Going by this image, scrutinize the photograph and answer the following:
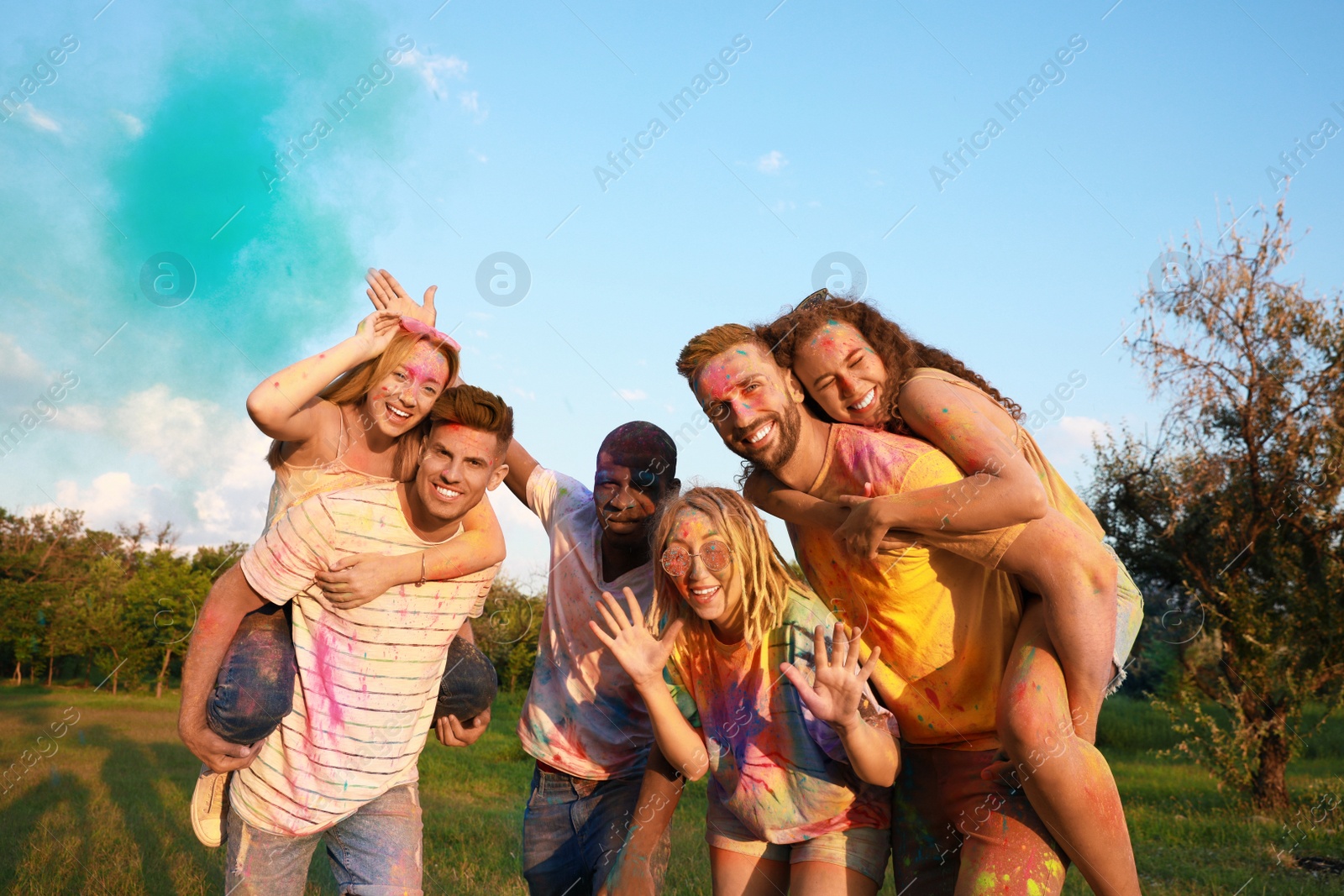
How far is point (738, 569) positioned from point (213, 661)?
2.04 meters

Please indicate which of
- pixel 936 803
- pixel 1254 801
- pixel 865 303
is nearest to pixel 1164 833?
pixel 1254 801

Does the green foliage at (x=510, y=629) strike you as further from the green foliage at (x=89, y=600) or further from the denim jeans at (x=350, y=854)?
the denim jeans at (x=350, y=854)

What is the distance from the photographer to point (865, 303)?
3.87 m

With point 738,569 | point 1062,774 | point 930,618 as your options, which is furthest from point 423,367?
point 1062,774

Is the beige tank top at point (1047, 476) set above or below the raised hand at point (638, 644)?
below

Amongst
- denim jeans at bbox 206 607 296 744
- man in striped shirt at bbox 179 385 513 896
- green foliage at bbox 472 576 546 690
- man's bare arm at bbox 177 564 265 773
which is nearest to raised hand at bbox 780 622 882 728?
man in striped shirt at bbox 179 385 513 896

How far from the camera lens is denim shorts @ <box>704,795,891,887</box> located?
3.31 m

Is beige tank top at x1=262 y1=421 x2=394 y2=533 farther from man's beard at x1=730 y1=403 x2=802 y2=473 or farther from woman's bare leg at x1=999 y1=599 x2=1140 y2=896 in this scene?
woman's bare leg at x1=999 y1=599 x2=1140 y2=896

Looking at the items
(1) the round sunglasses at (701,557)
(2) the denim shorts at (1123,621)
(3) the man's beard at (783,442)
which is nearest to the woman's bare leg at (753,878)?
(1) the round sunglasses at (701,557)

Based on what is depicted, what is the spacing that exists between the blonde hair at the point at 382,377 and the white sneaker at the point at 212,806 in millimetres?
1344

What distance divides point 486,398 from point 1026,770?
2.52 m

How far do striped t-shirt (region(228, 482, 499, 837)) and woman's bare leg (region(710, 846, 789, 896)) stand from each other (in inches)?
54.6

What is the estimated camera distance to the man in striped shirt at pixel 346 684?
11.8 ft

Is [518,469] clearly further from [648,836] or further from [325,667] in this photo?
[648,836]
